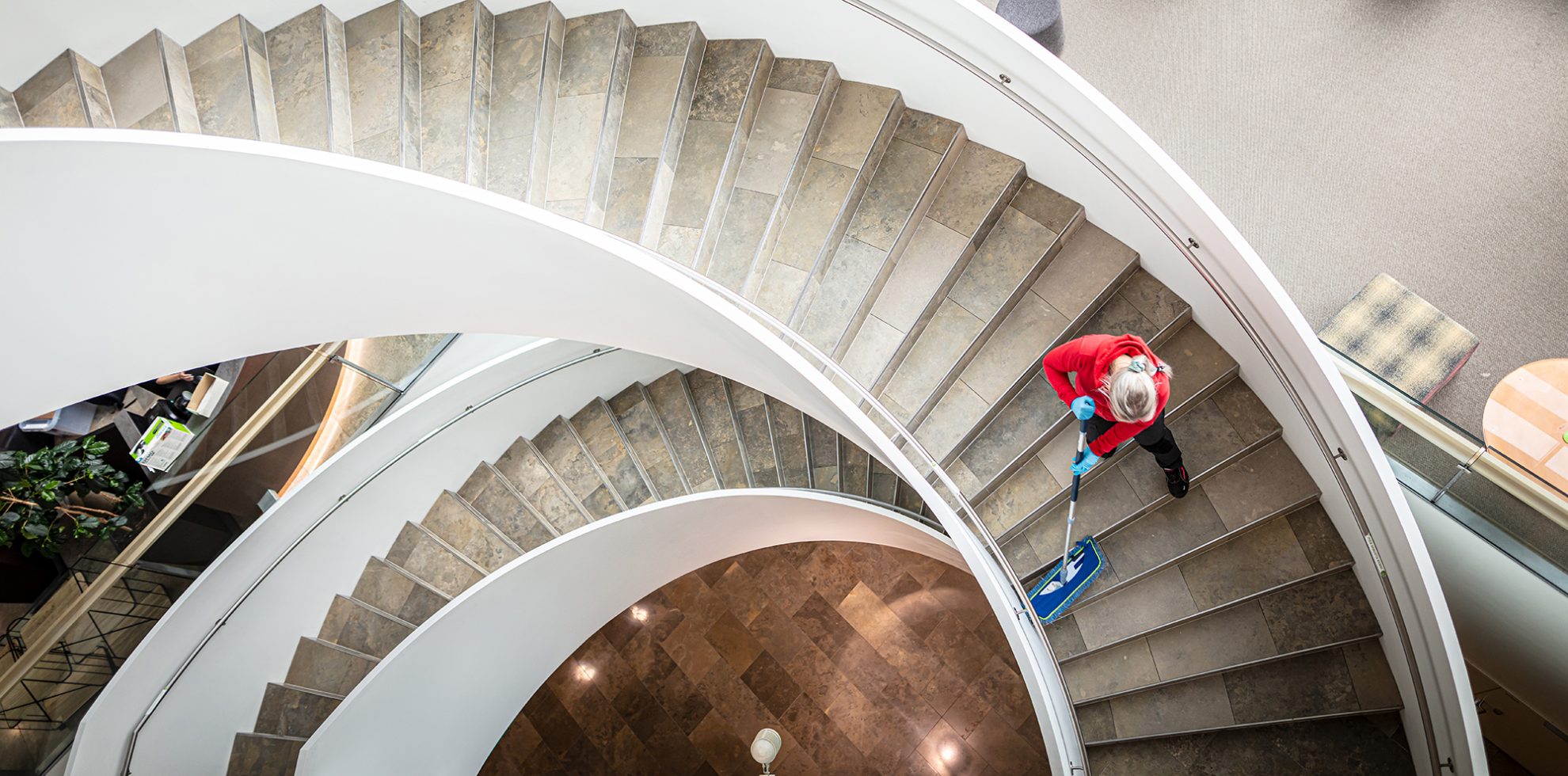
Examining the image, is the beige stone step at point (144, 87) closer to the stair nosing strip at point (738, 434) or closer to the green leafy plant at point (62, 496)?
the green leafy plant at point (62, 496)

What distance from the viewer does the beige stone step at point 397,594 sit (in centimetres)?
855

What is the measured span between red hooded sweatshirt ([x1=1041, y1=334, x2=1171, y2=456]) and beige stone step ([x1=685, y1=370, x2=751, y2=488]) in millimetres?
3749

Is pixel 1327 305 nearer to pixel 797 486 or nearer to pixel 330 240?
pixel 797 486

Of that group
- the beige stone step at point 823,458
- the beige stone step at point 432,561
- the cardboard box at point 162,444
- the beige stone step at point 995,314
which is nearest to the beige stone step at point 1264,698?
the beige stone step at point 995,314

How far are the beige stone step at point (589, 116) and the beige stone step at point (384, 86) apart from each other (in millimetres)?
936

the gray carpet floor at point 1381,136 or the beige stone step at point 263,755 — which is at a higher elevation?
the gray carpet floor at point 1381,136

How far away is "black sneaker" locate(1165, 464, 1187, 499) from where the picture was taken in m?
5.09

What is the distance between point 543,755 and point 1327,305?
9584mm

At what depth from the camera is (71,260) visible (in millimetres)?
4449

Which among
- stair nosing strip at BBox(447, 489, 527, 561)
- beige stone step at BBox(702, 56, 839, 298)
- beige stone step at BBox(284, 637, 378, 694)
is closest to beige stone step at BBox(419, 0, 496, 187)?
beige stone step at BBox(702, 56, 839, 298)

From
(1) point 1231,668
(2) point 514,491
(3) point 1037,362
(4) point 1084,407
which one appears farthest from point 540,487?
(1) point 1231,668

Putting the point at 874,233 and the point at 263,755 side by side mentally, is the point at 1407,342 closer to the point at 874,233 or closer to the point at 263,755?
the point at 874,233

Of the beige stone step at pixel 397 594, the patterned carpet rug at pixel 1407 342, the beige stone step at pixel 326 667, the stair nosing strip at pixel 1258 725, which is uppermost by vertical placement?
the patterned carpet rug at pixel 1407 342

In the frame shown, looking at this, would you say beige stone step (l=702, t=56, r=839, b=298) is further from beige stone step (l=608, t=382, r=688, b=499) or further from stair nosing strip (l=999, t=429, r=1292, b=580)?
beige stone step (l=608, t=382, r=688, b=499)
